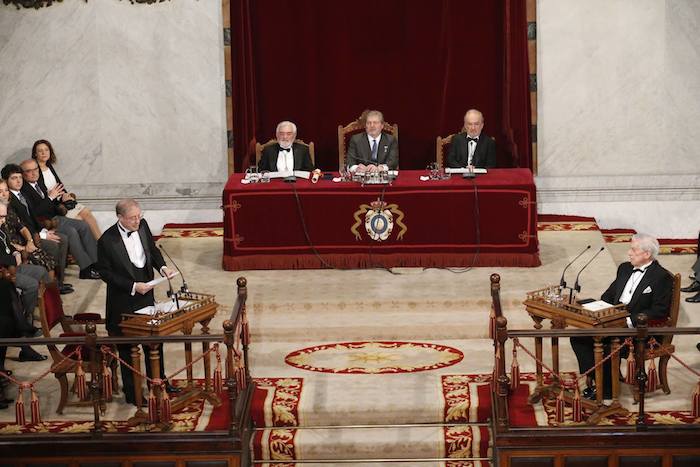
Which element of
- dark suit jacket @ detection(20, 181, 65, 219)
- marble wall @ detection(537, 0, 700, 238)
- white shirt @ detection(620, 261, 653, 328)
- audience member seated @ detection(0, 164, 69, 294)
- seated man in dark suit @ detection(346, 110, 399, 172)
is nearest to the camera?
white shirt @ detection(620, 261, 653, 328)

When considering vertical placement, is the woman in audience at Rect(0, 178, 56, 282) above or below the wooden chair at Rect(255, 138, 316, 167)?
below

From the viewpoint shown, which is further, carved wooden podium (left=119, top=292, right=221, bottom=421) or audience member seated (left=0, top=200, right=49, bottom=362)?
audience member seated (left=0, top=200, right=49, bottom=362)

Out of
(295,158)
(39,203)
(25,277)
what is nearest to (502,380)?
(25,277)

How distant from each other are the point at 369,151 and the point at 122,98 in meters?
2.73

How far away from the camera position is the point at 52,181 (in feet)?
38.8

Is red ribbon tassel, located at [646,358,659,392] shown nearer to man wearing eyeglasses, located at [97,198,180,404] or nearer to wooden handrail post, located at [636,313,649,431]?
wooden handrail post, located at [636,313,649,431]

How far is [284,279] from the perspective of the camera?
35.5 ft

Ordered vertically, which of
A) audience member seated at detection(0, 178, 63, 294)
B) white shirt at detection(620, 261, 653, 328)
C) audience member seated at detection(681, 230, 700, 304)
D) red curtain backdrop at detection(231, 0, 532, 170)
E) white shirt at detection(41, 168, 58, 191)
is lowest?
audience member seated at detection(681, 230, 700, 304)

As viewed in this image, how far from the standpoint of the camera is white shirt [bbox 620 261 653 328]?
28.1 ft

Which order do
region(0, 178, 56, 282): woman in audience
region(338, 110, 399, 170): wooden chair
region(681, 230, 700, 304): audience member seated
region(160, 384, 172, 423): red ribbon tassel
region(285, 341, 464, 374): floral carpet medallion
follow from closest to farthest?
1. region(160, 384, 172, 423): red ribbon tassel
2. region(285, 341, 464, 374): floral carpet medallion
3. region(0, 178, 56, 282): woman in audience
4. region(681, 230, 700, 304): audience member seated
5. region(338, 110, 399, 170): wooden chair

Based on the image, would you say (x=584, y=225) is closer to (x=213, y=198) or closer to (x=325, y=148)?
(x=325, y=148)

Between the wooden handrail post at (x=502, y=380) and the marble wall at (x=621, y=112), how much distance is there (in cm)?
509

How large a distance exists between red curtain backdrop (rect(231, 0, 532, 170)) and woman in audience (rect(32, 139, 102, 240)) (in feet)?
5.35

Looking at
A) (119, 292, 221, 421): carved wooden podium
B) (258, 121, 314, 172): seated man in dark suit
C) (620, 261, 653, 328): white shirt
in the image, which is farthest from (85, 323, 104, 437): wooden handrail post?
(258, 121, 314, 172): seated man in dark suit
